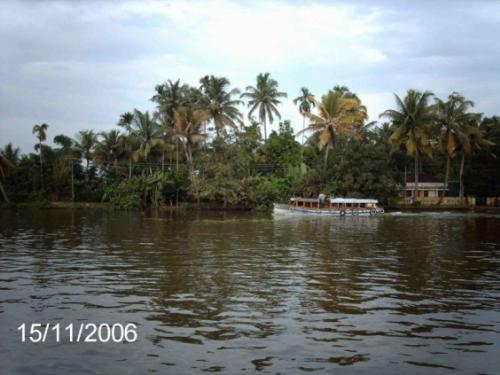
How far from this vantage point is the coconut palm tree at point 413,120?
52156 mm

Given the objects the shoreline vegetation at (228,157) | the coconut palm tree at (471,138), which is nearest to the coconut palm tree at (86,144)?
the shoreline vegetation at (228,157)

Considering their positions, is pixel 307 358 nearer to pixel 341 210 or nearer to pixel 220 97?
pixel 341 210

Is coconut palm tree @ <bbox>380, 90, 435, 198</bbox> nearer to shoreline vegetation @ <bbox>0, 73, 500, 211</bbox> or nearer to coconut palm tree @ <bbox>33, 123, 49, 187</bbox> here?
shoreline vegetation @ <bbox>0, 73, 500, 211</bbox>

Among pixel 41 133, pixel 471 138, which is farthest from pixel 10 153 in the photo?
pixel 471 138

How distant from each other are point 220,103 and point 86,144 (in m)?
15.1

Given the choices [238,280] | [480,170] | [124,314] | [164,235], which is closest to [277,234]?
[164,235]

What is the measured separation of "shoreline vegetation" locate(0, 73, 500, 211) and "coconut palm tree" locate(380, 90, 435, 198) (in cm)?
10

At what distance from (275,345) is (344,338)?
1.18 meters

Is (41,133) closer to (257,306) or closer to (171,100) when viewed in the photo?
(171,100)

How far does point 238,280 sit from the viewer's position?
1338cm

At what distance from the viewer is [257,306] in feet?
34.8

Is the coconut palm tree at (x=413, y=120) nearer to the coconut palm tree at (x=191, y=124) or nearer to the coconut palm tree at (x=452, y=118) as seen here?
the coconut palm tree at (x=452, y=118)
